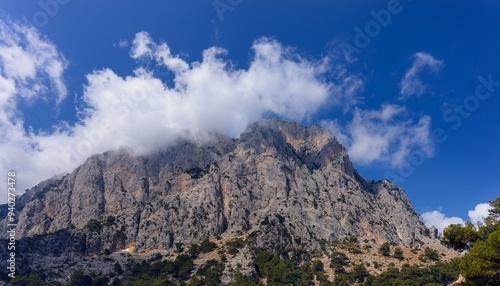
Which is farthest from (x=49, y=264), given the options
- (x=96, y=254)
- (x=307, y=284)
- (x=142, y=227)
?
(x=307, y=284)

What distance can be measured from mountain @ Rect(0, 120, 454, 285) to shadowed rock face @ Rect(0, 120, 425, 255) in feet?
1.54

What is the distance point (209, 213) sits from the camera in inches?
6565

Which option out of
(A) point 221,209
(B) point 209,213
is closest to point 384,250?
(A) point 221,209

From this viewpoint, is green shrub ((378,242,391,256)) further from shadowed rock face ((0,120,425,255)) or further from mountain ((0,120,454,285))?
shadowed rock face ((0,120,425,255))

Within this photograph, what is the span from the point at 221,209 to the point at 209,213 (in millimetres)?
6544

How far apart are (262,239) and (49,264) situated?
82.3 meters

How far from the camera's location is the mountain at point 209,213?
486ft

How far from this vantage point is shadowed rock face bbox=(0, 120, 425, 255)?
155625 mm

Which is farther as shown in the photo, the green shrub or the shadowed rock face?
the shadowed rock face

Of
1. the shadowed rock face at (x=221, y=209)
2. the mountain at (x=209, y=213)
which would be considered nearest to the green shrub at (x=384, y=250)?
the mountain at (x=209, y=213)

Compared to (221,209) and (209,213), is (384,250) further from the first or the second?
(209,213)

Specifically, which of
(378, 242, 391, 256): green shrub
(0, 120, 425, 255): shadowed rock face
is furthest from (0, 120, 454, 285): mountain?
(378, 242, 391, 256): green shrub

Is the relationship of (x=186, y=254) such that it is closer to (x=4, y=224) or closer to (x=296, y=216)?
(x=296, y=216)

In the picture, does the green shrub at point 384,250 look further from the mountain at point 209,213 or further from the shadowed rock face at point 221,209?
the shadowed rock face at point 221,209
